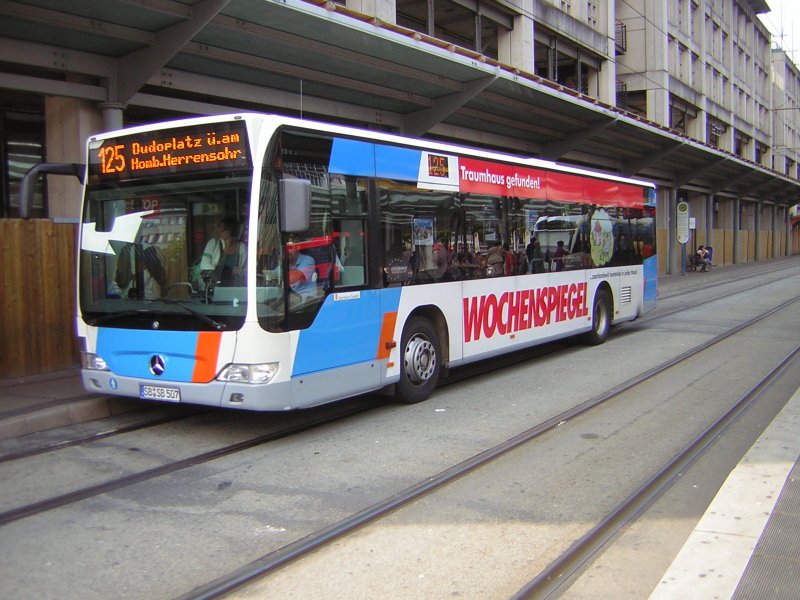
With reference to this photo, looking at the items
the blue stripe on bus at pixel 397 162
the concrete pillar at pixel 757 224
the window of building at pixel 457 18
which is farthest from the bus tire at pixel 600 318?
the concrete pillar at pixel 757 224

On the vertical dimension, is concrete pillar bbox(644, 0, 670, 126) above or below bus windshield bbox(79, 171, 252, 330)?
above

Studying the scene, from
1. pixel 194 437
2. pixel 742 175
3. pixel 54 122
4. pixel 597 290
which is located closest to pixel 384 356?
pixel 194 437

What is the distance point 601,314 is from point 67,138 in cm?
936

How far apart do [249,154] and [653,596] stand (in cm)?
444

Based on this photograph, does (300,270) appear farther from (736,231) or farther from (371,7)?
(736,231)

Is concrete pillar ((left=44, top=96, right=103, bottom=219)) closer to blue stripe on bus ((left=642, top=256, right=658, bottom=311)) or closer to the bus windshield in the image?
the bus windshield

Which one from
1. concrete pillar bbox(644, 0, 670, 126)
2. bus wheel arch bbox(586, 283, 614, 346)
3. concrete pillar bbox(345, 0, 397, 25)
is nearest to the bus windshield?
bus wheel arch bbox(586, 283, 614, 346)

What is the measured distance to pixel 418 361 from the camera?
25.9ft

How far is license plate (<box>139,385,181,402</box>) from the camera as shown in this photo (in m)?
6.29

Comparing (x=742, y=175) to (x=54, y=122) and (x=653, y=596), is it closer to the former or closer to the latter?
(x=54, y=122)

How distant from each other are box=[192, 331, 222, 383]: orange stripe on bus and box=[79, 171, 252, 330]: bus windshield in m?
0.10

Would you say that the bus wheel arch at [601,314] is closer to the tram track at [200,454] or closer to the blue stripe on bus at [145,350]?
the tram track at [200,454]

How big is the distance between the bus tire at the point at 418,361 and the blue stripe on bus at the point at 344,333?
51cm

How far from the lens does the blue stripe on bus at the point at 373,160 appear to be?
6781 millimetres
